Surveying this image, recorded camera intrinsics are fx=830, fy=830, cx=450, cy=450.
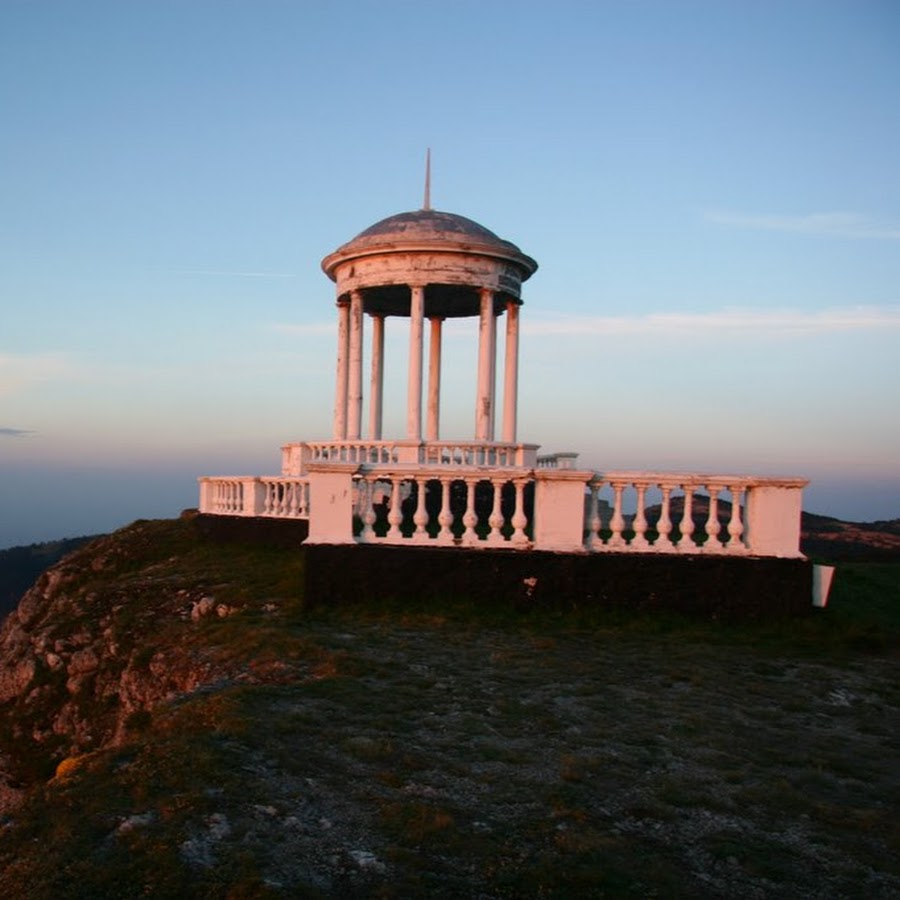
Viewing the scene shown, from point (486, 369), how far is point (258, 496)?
16.4ft

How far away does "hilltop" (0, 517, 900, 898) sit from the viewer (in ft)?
11.0

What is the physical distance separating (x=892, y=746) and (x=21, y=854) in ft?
16.4

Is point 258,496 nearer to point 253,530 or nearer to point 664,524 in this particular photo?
point 253,530

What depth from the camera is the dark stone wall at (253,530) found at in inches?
502

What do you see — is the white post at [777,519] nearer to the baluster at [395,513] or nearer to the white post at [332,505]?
the baluster at [395,513]

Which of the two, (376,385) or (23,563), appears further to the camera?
(23,563)

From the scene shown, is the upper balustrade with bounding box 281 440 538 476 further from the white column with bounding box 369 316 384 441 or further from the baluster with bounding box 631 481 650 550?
the baluster with bounding box 631 481 650 550

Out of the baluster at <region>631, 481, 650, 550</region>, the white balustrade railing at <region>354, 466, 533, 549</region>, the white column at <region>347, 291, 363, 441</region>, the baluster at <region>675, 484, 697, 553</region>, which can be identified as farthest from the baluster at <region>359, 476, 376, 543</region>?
the white column at <region>347, 291, 363, 441</region>

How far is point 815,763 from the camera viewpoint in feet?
15.9

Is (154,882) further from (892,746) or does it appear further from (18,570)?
(18,570)

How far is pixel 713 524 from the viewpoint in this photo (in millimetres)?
9125

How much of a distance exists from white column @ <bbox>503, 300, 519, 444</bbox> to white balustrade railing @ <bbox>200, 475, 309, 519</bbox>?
16.0 feet

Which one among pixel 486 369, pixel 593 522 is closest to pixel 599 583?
pixel 593 522

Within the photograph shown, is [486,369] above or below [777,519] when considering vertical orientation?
above
